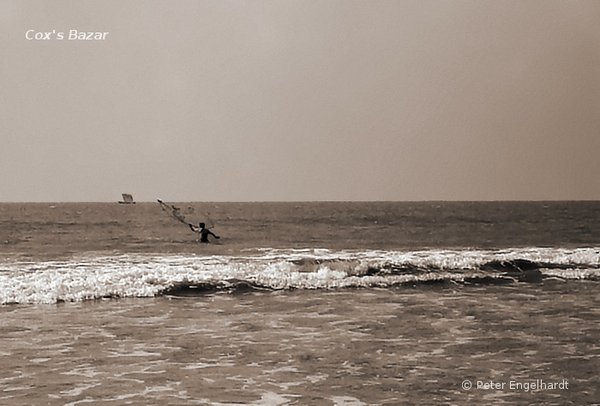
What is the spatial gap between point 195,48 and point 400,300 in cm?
325

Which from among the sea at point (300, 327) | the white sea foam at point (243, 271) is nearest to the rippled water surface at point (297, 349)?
the sea at point (300, 327)

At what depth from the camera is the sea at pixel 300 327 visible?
3.51 meters

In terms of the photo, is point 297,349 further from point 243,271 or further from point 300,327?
point 243,271

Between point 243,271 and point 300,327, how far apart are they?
8.97 feet

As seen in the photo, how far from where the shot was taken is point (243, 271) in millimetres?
7633

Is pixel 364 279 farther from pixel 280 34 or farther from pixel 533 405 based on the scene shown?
pixel 533 405

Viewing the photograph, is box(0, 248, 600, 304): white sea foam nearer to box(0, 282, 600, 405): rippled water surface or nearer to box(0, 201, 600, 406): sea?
box(0, 201, 600, 406): sea

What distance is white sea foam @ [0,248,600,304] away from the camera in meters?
6.44

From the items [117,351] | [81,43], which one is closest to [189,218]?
[81,43]

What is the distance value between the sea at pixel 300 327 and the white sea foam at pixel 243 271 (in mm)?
28

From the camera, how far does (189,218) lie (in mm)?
17438

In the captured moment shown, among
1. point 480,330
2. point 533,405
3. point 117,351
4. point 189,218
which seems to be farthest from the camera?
point 189,218

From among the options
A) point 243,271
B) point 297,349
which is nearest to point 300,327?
point 297,349

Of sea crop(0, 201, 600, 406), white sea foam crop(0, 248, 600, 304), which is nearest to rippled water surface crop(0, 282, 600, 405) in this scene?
sea crop(0, 201, 600, 406)
